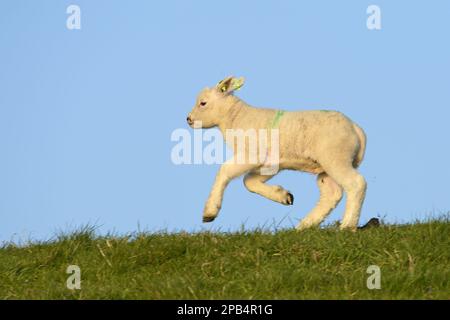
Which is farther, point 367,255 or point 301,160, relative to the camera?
point 301,160

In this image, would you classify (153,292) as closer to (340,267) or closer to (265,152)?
(340,267)

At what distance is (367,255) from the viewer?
8.88 m

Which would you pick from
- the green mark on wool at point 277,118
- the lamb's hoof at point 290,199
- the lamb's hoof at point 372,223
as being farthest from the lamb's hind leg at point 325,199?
the green mark on wool at point 277,118

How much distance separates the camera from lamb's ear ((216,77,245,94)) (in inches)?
469

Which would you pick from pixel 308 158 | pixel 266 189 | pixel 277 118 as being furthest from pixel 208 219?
pixel 277 118

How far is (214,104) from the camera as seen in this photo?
473 inches

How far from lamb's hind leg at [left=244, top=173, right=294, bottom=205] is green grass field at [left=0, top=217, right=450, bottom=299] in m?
1.56

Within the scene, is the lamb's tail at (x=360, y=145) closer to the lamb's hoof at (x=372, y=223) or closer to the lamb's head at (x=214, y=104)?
the lamb's hoof at (x=372, y=223)

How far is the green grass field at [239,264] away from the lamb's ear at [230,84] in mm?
2833

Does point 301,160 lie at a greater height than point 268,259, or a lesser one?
greater

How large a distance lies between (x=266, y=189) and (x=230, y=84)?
161 cm
